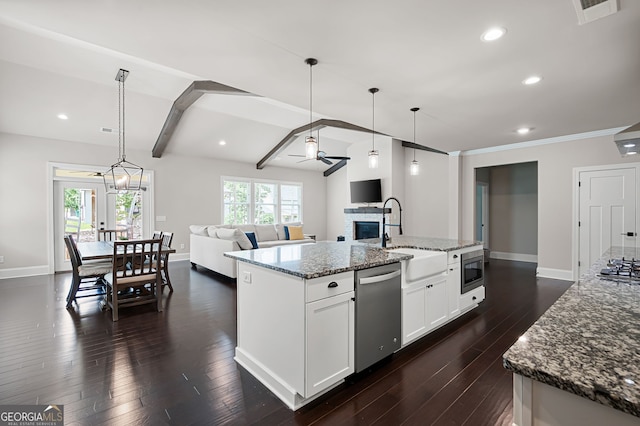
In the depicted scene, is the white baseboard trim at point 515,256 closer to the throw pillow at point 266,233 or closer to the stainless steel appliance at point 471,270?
the stainless steel appliance at point 471,270

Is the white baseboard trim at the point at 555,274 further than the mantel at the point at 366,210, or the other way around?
the mantel at the point at 366,210

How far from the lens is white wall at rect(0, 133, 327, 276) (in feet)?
18.5

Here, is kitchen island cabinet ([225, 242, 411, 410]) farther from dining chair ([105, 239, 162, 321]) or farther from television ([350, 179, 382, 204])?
television ([350, 179, 382, 204])

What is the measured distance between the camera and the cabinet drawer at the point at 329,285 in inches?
74.4

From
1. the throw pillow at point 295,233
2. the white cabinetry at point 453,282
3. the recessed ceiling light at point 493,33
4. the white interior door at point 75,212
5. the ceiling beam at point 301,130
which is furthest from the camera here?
the throw pillow at point 295,233

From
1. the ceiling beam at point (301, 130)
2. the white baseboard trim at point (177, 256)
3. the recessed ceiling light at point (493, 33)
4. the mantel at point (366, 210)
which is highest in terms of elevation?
the ceiling beam at point (301, 130)

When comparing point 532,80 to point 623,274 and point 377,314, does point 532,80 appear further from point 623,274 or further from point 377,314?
point 377,314

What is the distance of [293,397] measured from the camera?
6.36 feet

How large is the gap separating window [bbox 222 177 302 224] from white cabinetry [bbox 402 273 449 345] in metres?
6.90

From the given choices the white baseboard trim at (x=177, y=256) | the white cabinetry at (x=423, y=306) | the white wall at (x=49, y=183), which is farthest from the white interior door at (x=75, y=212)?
the white cabinetry at (x=423, y=306)

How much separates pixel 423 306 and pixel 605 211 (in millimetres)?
4477

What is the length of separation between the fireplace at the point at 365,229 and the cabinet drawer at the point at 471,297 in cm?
383

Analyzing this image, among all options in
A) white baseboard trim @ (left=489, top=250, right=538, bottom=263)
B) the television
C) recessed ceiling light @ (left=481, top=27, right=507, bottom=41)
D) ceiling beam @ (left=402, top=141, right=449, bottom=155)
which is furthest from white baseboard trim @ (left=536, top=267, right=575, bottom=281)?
recessed ceiling light @ (left=481, top=27, right=507, bottom=41)

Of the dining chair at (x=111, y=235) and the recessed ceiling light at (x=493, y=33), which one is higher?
the recessed ceiling light at (x=493, y=33)
